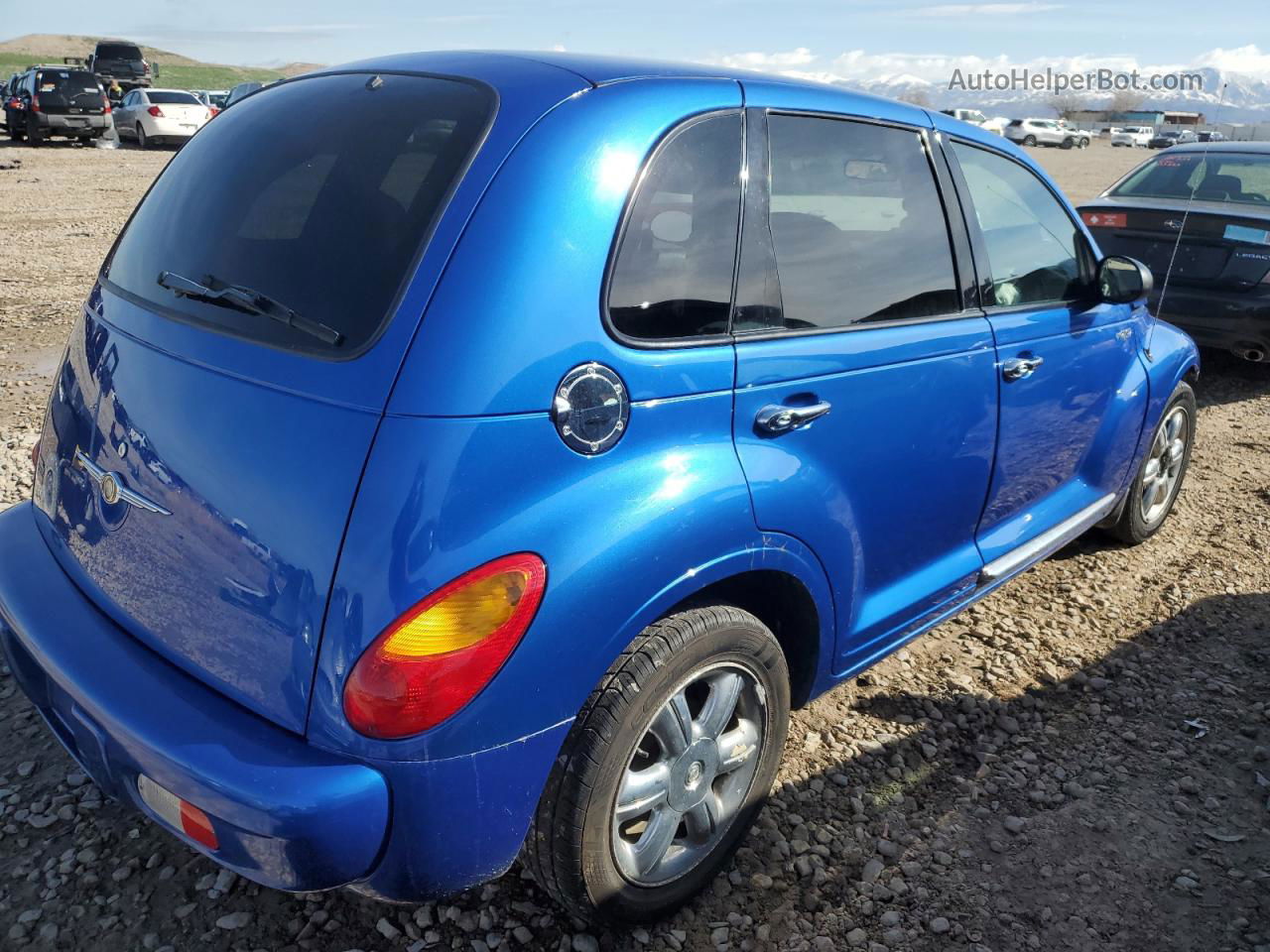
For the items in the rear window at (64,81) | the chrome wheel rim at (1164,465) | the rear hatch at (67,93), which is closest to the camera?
the chrome wheel rim at (1164,465)

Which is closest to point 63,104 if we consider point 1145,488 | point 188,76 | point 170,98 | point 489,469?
point 170,98

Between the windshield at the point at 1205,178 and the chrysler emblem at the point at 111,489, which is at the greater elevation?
the chrysler emblem at the point at 111,489

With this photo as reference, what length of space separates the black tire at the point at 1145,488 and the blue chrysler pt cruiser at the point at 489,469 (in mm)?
1844

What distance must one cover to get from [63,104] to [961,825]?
26540 millimetres

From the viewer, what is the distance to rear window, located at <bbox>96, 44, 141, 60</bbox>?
3350 centimetres

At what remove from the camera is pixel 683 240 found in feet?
6.89

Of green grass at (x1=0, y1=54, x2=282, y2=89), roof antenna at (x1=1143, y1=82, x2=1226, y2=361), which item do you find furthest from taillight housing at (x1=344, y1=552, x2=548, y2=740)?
green grass at (x1=0, y1=54, x2=282, y2=89)

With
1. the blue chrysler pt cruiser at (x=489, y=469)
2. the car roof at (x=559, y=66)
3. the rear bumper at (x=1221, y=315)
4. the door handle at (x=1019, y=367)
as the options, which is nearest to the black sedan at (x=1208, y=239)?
the rear bumper at (x=1221, y=315)

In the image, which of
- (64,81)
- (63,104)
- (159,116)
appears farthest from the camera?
(64,81)

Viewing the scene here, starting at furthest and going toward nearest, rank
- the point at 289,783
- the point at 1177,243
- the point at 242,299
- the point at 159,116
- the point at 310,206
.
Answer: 1. the point at 159,116
2. the point at 1177,243
3. the point at 310,206
4. the point at 242,299
5. the point at 289,783

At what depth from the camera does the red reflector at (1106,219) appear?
668 centimetres

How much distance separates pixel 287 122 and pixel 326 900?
5.97 feet

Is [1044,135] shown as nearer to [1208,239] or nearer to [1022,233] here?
[1208,239]

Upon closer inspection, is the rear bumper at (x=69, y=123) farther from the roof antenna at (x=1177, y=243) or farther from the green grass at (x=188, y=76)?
the green grass at (x=188, y=76)
